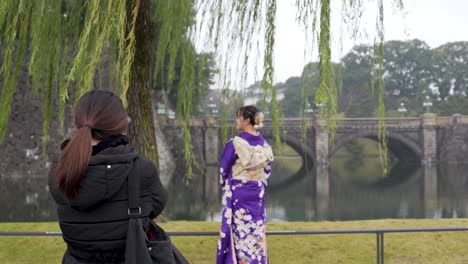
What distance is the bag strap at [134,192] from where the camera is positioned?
5.89 ft

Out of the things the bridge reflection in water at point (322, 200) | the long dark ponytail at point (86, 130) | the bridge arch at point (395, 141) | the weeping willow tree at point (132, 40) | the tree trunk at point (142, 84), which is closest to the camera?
the long dark ponytail at point (86, 130)

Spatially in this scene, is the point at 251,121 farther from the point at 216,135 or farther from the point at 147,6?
the point at 216,135

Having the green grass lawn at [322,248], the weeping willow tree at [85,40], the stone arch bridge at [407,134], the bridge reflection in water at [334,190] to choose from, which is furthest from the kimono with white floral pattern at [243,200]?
the stone arch bridge at [407,134]

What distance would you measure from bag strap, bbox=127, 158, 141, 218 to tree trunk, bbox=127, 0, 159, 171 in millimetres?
3465

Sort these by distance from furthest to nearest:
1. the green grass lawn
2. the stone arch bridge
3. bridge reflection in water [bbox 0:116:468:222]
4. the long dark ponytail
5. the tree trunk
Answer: the stone arch bridge → bridge reflection in water [bbox 0:116:468:222] → the green grass lawn → the tree trunk → the long dark ponytail

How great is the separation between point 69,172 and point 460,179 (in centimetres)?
3123

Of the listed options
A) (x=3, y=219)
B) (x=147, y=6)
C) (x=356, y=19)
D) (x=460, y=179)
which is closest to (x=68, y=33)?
(x=147, y=6)

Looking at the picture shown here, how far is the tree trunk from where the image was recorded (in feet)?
17.5

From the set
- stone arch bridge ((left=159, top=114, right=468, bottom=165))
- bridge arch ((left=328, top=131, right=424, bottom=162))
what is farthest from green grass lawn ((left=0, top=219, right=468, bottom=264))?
bridge arch ((left=328, top=131, right=424, bottom=162))

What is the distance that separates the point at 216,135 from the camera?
123 feet

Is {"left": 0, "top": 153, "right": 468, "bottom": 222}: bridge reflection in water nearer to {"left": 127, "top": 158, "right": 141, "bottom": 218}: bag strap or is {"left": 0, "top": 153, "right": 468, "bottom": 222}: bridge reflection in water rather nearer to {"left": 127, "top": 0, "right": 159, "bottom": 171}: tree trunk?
{"left": 127, "top": 0, "right": 159, "bottom": 171}: tree trunk

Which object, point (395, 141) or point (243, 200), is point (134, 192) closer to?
point (243, 200)

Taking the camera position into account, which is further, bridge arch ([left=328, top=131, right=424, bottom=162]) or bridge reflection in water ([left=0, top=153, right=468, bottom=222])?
bridge arch ([left=328, top=131, right=424, bottom=162])

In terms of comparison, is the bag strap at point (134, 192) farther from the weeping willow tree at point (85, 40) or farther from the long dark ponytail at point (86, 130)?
the weeping willow tree at point (85, 40)
